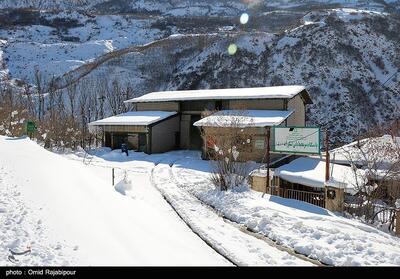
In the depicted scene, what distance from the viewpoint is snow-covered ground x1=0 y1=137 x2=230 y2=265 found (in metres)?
7.80

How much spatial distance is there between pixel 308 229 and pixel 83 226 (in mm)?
6233

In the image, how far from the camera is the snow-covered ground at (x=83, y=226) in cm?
780

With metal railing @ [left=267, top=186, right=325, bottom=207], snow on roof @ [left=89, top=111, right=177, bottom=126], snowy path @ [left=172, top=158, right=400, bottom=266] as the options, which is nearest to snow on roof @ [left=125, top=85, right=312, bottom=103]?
snow on roof @ [left=89, top=111, right=177, bottom=126]

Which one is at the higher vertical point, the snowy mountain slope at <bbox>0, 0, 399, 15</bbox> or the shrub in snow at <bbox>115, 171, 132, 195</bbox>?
the snowy mountain slope at <bbox>0, 0, 399, 15</bbox>

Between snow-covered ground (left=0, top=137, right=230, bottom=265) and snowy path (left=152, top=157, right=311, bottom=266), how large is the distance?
330mm

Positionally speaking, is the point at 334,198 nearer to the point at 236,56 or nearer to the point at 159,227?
the point at 159,227

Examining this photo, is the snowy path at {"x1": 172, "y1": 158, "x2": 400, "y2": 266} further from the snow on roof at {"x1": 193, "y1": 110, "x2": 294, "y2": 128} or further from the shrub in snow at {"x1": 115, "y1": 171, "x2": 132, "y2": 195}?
the snow on roof at {"x1": 193, "y1": 110, "x2": 294, "y2": 128}

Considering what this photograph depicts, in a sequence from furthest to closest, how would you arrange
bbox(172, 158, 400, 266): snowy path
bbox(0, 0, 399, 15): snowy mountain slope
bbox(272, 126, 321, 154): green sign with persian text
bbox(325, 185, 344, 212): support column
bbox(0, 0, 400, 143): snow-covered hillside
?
bbox(0, 0, 399, 15): snowy mountain slope, bbox(0, 0, 400, 143): snow-covered hillside, bbox(272, 126, 321, 154): green sign with persian text, bbox(325, 185, 344, 212): support column, bbox(172, 158, 400, 266): snowy path

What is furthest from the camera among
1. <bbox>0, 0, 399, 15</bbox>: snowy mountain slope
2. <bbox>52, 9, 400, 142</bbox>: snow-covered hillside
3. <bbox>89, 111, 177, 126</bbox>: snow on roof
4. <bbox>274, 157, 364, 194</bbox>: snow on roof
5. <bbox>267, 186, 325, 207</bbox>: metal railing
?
<bbox>0, 0, 399, 15</bbox>: snowy mountain slope

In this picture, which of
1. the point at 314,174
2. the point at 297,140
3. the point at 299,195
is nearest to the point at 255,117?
the point at 314,174

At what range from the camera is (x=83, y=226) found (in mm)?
9328

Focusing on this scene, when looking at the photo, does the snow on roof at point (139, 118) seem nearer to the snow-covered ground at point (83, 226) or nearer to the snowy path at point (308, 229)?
the snowy path at point (308, 229)

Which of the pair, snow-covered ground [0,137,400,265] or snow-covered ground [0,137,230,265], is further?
snow-covered ground [0,137,400,265]

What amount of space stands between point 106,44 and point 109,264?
83.3 metres
